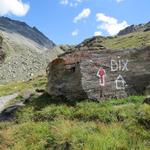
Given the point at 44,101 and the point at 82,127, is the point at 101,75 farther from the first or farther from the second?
the point at 82,127

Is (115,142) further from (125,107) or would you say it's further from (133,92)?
(133,92)

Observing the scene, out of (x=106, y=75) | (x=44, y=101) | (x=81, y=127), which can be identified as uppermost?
(x=106, y=75)

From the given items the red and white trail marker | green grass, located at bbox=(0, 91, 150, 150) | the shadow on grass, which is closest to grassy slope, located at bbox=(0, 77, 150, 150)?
green grass, located at bbox=(0, 91, 150, 150)

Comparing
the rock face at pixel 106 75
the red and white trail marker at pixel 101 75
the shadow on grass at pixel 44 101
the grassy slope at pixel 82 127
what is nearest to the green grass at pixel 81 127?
the grassy slope at pixel 82 127

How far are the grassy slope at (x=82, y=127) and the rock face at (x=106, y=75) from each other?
3.85ft

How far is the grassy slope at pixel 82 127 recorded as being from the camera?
16.0 m

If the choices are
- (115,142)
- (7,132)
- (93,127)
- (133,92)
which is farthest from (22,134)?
(133,92)

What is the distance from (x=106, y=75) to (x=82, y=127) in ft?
20.1

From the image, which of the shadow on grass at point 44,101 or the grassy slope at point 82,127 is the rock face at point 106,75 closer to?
the shadow on grass at point 44,101

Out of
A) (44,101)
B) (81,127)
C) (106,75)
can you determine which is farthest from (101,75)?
(81,127)

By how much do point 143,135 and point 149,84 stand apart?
730 cm

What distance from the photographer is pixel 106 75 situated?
2316 cm

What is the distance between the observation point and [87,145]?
15758 mm

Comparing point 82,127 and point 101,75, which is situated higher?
point 101,75
